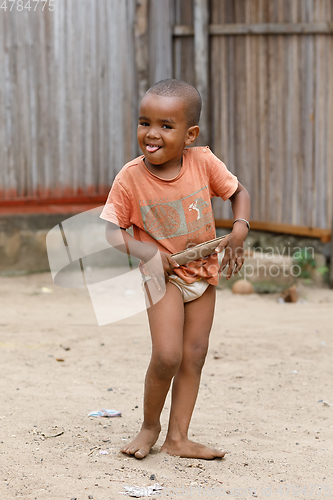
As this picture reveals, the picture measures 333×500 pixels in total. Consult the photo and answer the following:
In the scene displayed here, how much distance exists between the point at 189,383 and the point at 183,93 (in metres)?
1.26

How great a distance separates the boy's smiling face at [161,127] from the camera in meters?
2.49

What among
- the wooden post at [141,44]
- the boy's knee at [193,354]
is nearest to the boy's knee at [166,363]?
the boy's knee at [193,354]

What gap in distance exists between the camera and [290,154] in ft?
20.9

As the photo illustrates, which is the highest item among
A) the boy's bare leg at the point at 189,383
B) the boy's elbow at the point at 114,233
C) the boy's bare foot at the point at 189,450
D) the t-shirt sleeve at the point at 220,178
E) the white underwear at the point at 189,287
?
the t-shirt sleeve at the point at 220,178

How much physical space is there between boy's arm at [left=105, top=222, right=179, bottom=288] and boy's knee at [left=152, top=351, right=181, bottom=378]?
30cm

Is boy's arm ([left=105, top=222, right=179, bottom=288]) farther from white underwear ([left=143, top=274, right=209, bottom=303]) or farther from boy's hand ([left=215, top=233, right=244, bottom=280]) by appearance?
boy's hand ([left=215, top=233, right=244, bottom=280])

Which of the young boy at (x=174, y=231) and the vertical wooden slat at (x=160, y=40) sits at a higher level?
the vertical wooden slat at (x=160, y=40)

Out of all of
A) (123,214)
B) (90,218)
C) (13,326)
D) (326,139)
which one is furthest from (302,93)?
(123,214)

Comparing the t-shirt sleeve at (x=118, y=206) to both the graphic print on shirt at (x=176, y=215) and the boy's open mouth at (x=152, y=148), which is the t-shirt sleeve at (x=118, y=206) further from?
the boy's open mouth at (x=152, y=148)

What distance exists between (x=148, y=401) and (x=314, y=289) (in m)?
3.94

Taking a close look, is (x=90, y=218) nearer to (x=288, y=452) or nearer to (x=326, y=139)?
(x=326, y=139)

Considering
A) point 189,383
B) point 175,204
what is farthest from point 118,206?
point 189,383

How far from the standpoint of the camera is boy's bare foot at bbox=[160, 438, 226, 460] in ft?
8.88

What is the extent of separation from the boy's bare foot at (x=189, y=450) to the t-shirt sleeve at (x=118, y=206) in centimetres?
101
